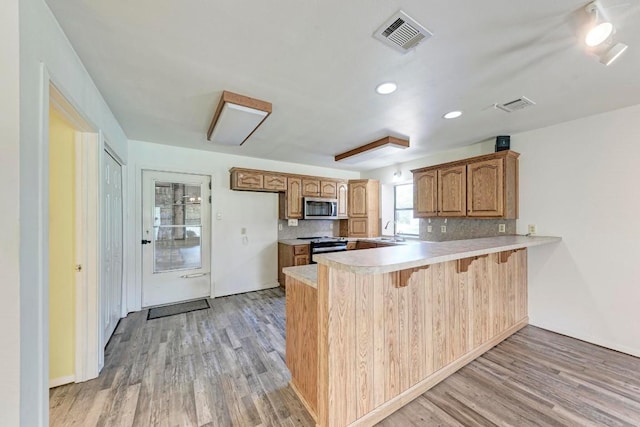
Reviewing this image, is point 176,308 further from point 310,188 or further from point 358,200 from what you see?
point 358,200

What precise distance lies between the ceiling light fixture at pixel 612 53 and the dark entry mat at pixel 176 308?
4.54 metres

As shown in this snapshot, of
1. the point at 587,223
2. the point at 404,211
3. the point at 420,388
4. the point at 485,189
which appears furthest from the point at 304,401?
the point at 404,211

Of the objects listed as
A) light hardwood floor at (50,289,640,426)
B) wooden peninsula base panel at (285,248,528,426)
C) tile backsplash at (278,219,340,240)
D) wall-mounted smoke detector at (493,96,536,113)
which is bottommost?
light hardwood floor at (50,289,640,426)

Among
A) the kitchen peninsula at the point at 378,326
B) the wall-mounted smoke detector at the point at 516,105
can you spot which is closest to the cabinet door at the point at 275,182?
the kitchen peninsula at the point at 378,326

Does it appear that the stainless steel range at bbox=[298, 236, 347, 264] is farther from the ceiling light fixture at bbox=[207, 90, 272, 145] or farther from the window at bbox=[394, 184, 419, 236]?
the ceiling light fixture at bbox=[207, 90, 272, 145]

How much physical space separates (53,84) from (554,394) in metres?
3.87

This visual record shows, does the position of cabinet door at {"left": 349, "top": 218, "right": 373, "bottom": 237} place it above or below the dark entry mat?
above

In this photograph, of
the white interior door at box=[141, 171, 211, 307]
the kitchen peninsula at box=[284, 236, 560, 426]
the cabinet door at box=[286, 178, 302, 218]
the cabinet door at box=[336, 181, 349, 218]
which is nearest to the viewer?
the kitchen peninsula at box=[284, 236, 560, 426]

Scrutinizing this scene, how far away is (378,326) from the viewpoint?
166 centimetres

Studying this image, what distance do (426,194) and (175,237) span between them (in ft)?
13.0

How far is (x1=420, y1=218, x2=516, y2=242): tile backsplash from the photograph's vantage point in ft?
10.8

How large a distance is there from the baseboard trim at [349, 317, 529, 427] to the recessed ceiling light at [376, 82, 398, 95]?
7.66 feet

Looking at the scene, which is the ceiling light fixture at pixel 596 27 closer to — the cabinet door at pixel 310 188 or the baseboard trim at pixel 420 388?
the baseboard trim at pixel 420 388

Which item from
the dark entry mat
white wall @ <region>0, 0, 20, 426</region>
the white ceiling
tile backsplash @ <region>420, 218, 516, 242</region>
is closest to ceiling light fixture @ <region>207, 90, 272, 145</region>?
the white ceiling
